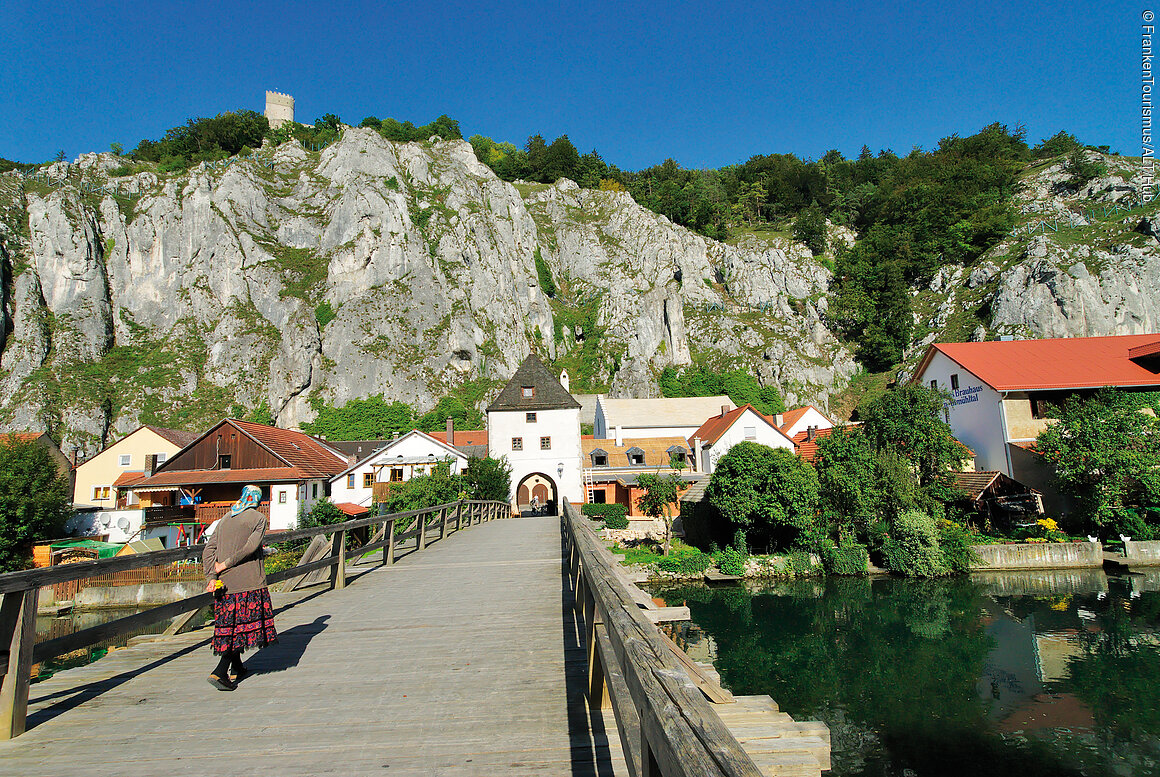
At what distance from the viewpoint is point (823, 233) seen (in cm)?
10000

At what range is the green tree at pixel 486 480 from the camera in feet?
111

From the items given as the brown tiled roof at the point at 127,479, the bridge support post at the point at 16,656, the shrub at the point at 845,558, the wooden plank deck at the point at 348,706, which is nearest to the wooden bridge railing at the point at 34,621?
the bridge support post at the point at 16,656

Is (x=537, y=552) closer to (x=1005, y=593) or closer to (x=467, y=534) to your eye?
(x=467, y=534)

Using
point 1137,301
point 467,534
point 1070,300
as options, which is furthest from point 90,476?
point 1137,301

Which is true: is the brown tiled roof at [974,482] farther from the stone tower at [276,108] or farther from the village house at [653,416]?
the stone tower at [276,108]

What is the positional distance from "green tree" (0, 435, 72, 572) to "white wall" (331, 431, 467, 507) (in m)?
13.7

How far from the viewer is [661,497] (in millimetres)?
34531

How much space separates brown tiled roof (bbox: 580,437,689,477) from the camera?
47781mm

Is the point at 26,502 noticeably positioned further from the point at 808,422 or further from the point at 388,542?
the point at 808,422

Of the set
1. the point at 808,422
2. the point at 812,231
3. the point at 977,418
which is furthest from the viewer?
the point at 812,231

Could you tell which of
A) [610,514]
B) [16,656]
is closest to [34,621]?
[16,656]

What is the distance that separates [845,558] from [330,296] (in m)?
65.9

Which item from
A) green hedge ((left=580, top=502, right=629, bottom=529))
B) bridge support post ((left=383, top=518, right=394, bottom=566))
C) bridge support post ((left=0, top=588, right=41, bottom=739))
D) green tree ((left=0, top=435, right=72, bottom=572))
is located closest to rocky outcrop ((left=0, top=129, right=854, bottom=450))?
green hedge ((left=580, top=502, right=629, bottom=529))

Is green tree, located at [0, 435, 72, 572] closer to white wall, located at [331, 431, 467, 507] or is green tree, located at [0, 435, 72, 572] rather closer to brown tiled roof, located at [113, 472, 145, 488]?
brown tiled roof, located at [113, 472, 145, 488]
